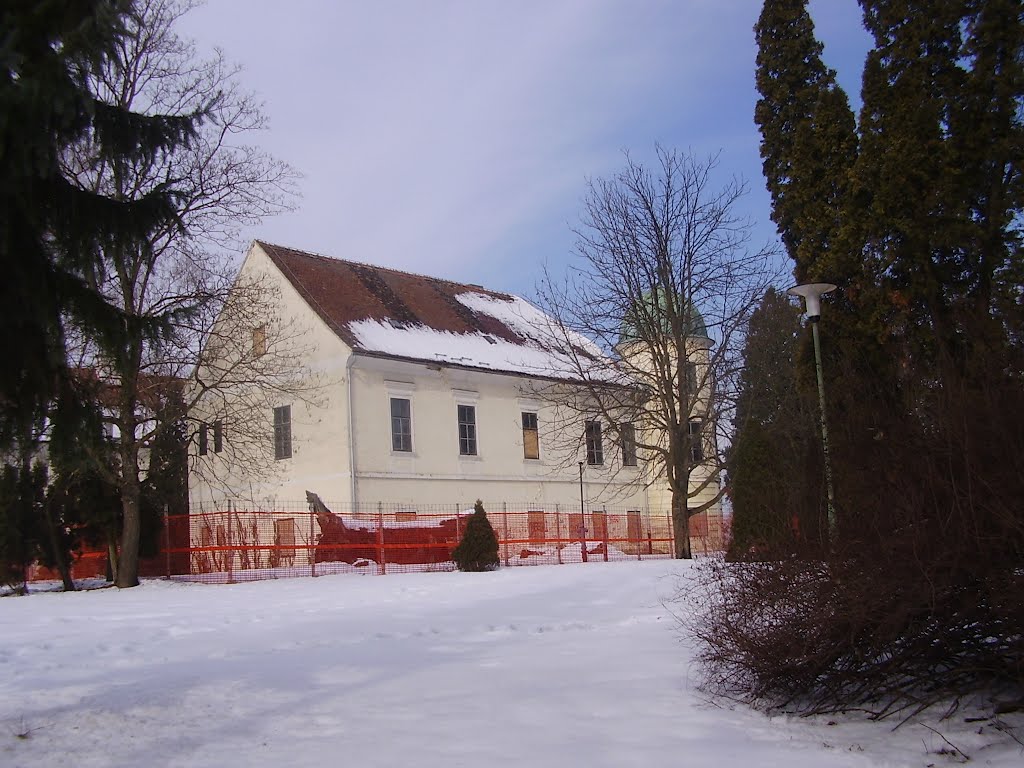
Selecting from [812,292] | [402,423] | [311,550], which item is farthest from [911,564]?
[402,423]

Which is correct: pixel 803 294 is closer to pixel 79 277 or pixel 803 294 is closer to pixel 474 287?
pixel 79 277

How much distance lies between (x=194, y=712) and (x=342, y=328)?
24.3 meters

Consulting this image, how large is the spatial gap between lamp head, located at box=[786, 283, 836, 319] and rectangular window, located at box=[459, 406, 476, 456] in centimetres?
1954

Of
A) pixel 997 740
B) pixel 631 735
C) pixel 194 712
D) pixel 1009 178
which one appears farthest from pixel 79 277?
pixel 1009 178

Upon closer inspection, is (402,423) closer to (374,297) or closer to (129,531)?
(374,297)

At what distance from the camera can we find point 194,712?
6918mm

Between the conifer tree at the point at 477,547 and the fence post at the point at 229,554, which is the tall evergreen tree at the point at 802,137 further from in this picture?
the fence post at the point at 229,554

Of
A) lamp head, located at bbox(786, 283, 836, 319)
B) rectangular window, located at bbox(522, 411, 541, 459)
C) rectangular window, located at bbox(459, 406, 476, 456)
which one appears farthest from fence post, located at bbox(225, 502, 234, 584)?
rectangular window, located at bbox(522, 411, 541, 459)

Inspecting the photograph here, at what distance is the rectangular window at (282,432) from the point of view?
32156mm

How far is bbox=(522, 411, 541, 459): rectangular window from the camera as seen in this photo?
3591cm

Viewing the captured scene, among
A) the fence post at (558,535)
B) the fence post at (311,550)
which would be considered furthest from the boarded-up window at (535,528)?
the fence post at (311,550)

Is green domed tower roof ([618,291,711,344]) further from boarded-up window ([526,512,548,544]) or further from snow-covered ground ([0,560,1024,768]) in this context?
snow-covered ground ([0,560,1024,768])

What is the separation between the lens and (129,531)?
72.1 ft

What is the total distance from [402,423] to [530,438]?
6169mm
